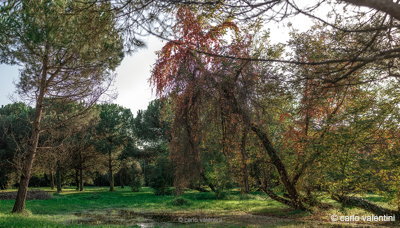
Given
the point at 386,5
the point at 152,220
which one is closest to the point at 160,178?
A: the point at 152,220

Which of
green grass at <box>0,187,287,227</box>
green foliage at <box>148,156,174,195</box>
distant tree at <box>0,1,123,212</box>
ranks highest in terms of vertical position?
distant tree at <box>0,1,123,212</box>

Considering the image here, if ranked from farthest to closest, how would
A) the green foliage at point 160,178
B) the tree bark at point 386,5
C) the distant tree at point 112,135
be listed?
the distant tree at point 112,135 < the green foliage at point 160,178 < the tree bark at point 386,5

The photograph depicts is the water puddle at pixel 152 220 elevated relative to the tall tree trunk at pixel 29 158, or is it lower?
lower

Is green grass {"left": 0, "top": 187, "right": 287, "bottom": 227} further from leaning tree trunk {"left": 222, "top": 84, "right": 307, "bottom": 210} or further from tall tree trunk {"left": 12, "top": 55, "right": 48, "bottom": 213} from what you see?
leaning tree trunk {"left": 222, "top": 84, "right": 307, "bottom": 210}

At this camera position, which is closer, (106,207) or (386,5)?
(386,5)

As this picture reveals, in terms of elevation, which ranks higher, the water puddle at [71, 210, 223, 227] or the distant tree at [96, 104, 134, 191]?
the distant tree at [96, 104, 134, 191]

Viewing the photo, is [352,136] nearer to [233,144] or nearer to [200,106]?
[233,144]

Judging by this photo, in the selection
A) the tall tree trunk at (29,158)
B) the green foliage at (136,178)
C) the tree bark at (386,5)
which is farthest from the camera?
the green foliage at (136,178)

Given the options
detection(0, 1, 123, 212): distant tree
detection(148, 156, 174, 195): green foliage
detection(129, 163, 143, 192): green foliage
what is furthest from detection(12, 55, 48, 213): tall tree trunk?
detection(129, 163, 143, 192): green foliage

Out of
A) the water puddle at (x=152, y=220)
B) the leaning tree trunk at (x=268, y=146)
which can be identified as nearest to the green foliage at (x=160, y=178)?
the water puddle at (x=152, y=220)

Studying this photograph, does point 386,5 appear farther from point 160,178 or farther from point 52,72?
point 160,178

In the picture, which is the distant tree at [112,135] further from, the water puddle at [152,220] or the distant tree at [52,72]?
the water puddle at [152,220]

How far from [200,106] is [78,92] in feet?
26.9

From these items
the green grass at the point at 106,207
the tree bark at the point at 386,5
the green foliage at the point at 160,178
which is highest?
the tree bark at the point at 386,5
